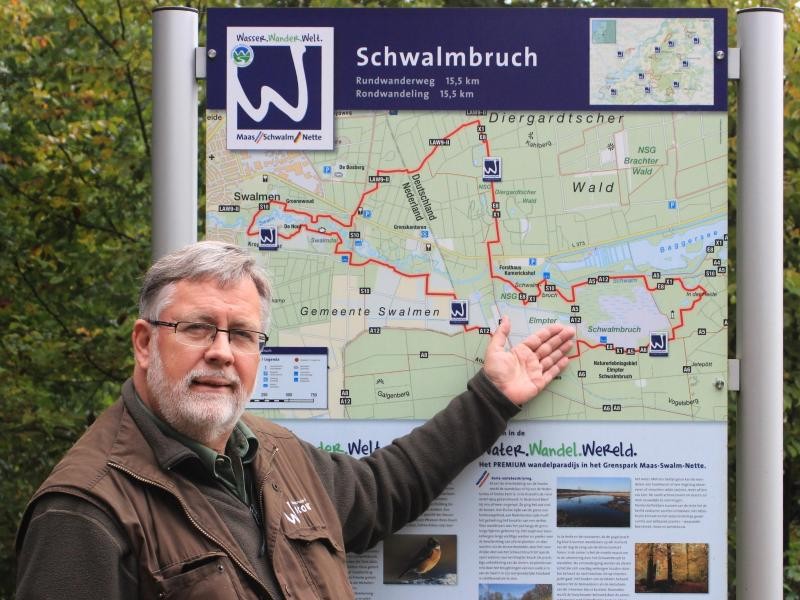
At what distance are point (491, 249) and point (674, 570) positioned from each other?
3.56 ft

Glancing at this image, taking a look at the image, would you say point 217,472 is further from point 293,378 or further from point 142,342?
point 293,378

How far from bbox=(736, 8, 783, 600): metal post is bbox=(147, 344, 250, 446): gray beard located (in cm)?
157

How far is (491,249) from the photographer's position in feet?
11.7

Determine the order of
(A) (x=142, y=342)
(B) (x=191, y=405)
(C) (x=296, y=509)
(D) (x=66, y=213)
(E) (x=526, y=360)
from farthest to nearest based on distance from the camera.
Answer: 1. (D) (x=66, y=213)
2. (E) (x=526, y=360)
3. (C) (x=296, y=509)
4. (A) (x=142, y=342)
5. (B) (x=191, y=405)

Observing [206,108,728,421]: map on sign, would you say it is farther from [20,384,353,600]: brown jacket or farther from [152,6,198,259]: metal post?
[20,384,353,600]: brown jacket

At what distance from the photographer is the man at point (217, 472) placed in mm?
2596

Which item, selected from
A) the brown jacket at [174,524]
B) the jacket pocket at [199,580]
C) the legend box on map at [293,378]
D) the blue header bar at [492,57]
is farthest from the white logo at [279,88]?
the jacket pocket at [199,580]

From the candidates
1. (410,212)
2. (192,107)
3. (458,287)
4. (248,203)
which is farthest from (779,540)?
(192,107)

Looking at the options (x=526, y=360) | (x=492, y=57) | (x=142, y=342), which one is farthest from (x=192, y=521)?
(x=492, y=57)

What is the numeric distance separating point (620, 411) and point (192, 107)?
1571 millimetres

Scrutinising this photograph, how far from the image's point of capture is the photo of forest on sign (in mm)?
3527

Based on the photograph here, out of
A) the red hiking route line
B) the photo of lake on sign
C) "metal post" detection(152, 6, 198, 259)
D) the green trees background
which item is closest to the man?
the red hiking route line

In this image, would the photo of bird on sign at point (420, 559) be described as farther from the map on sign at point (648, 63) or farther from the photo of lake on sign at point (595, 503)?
the map on sign at point (648, 63)

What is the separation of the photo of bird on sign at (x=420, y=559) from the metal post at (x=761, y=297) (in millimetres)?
879
